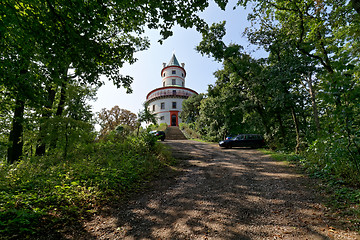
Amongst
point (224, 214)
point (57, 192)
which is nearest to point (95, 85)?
point (57, 192)

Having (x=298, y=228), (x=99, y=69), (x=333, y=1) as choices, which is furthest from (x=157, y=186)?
(x=333, y=1)

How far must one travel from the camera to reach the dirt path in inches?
111

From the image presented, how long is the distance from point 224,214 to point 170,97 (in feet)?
122

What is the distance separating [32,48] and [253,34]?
45.0 feet

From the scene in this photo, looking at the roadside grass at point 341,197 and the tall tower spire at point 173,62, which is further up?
the tall tower spire at point 173,62

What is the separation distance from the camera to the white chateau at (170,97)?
127 ft

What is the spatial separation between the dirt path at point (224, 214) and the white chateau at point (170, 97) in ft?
107

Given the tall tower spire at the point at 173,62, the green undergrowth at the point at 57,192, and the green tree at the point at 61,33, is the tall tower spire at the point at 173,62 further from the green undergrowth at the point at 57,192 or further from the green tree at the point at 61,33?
the green undergrowth at the point at 57,192

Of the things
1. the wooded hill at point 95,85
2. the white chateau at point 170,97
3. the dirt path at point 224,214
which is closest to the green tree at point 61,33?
the wooded hill at point 95,85

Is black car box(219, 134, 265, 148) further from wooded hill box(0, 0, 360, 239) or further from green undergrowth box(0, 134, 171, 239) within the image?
green undergrowth box(0, 134, 171, 239)

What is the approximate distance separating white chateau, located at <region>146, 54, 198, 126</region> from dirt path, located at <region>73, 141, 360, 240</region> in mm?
32595

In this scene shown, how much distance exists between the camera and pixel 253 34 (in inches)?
452

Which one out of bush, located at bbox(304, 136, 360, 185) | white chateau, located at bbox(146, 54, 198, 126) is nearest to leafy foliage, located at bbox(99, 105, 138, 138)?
white chateau, located at bbox(146, 54, 198, 126)

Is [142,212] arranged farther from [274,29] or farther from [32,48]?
[274,29]
